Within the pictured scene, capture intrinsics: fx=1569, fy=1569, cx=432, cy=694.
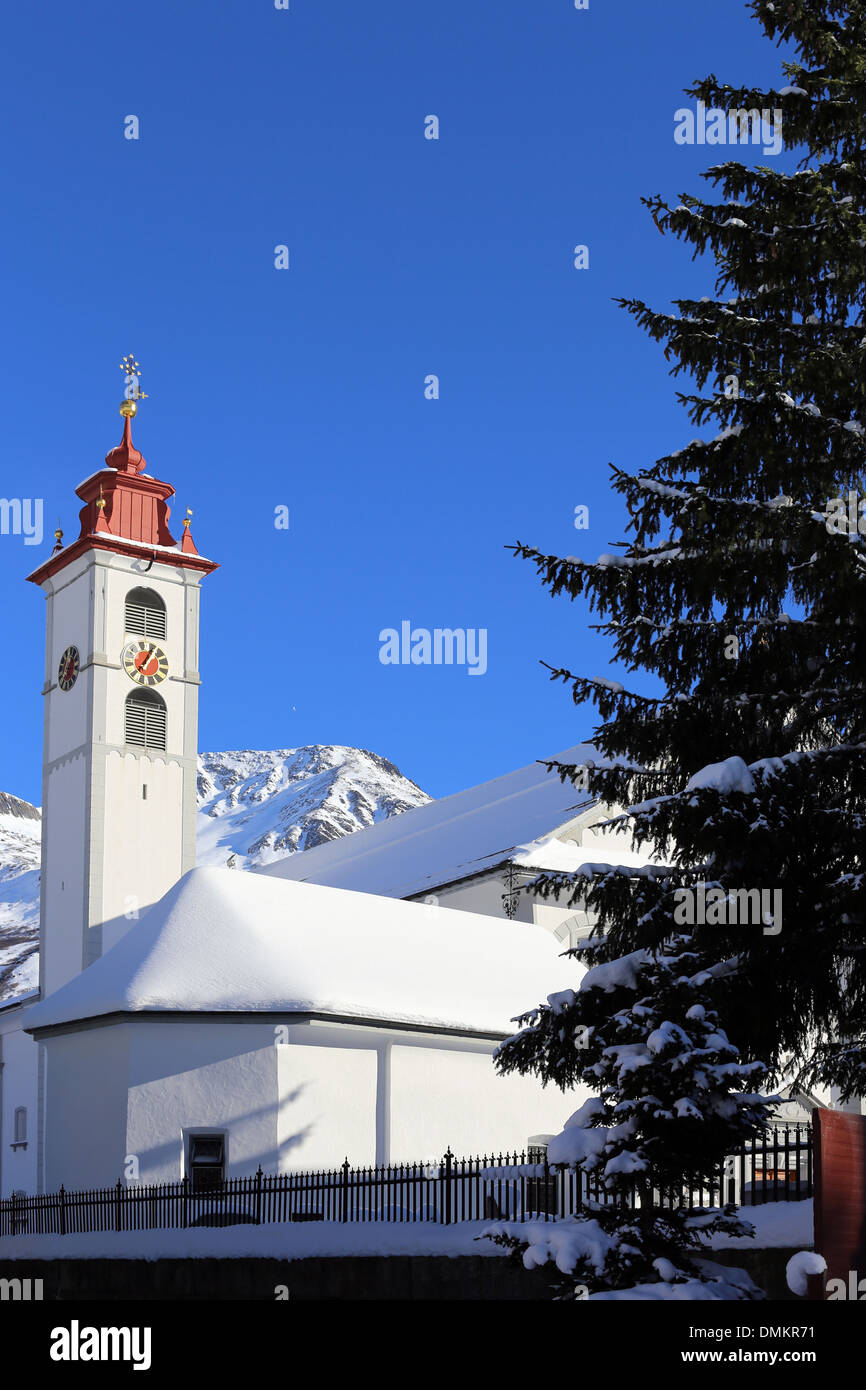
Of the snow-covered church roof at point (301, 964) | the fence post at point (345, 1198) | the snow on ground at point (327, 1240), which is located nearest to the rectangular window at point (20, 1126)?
the snow-covered church roof at point (301, 964)

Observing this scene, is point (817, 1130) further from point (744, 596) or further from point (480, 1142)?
point (480, 1142)

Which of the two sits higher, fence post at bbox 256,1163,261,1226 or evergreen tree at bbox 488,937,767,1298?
evergreen tree at bbox 488,937,767,1298

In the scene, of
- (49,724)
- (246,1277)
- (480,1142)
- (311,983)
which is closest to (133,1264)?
(246,1277)

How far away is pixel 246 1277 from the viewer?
21125mm

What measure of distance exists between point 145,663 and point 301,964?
24.5 m

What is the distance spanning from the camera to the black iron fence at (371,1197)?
19.4 m

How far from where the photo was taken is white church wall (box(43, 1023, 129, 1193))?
28.6 metres

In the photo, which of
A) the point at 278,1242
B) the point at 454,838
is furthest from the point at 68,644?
the point at 278,1242

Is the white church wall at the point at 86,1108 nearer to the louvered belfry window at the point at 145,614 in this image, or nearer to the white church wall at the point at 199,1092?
the white church wall at the point at 199,1092

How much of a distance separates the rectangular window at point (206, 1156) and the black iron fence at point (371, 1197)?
2.95ft

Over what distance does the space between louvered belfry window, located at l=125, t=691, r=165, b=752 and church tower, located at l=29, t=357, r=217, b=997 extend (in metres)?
0.04

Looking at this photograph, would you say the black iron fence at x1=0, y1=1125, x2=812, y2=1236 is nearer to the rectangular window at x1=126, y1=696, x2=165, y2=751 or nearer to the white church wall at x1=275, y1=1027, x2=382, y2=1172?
the white church wall at x1=275, y1=1027, x2=382, y2=1172

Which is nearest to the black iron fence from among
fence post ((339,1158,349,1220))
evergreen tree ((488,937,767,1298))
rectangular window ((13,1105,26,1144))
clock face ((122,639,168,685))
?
fence post ((339,1158,349,1220))
